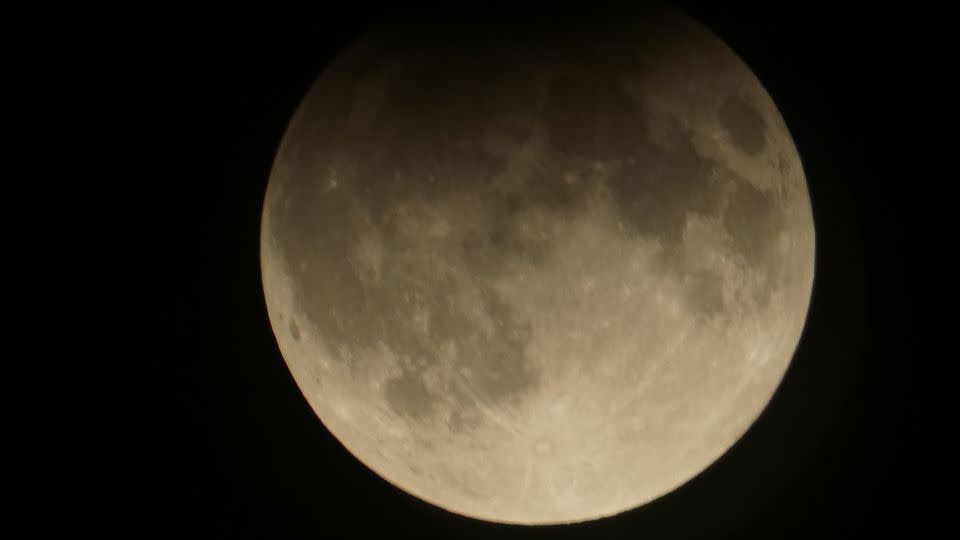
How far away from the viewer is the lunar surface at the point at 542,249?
168cm

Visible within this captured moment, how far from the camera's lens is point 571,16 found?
1.81 metres

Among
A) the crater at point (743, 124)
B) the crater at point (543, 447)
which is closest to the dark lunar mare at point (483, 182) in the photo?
the crater at point (743, 124)

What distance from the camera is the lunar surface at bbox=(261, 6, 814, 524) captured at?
5.51 feet

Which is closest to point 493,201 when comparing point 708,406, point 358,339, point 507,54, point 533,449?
point 507,54

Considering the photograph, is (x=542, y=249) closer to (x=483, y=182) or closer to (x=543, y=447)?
(x=483, y=182)

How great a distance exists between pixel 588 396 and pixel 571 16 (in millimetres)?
843

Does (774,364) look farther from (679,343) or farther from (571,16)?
(571,16)

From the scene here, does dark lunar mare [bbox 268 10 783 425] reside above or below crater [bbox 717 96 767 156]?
below

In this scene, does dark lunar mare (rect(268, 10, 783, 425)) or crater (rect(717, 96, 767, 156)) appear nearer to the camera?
dark lunar mare (rect(268, 10, 783, 425))

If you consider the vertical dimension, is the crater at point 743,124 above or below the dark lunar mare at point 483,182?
above

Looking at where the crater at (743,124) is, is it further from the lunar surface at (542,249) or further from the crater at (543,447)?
the crater at (543,447)

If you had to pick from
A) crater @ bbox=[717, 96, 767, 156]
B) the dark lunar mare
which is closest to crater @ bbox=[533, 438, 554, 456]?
the dark lunar mare

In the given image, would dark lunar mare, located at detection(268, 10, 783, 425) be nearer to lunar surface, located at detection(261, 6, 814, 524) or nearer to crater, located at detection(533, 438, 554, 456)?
lunar surface, located at detection(261, 6, 814, 524)

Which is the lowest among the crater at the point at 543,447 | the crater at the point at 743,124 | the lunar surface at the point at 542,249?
the crater at the point at 543,447
